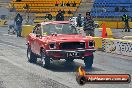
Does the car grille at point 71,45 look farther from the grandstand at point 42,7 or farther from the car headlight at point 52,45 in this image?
the grandstand at point 42,7

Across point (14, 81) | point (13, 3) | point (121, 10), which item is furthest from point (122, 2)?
point (14, 81)

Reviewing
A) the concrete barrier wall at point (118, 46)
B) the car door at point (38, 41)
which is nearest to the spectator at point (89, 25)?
the concrete barrier wall at point (118, 46)

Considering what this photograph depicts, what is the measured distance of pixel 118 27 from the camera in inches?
1946

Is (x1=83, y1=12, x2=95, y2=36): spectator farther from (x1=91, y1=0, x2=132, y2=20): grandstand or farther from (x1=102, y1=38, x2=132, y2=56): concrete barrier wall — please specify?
(x1=91, y1=0, x2=132, y2=20): grandstand

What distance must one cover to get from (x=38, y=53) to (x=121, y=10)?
1582 inches

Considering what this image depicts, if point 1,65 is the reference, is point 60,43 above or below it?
above

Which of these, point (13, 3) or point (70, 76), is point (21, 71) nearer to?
point (70, 76)

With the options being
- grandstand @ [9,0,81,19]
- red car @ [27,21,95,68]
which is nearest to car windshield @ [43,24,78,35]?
red car @ [27,21,95,68]

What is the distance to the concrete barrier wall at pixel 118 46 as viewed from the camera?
18297 millimetres

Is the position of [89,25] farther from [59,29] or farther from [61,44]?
[61,44]

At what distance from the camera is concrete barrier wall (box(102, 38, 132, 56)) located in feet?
60.0

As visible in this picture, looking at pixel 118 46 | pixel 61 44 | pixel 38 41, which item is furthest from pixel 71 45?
pixel 118 46

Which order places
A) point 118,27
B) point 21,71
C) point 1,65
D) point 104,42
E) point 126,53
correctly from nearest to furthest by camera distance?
point 21,71 → point 1,65 → point 126,53 → point 104,42 → point 118,27

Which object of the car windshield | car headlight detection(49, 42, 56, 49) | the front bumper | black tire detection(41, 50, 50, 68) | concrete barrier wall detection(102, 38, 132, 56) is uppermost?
the car windshield
